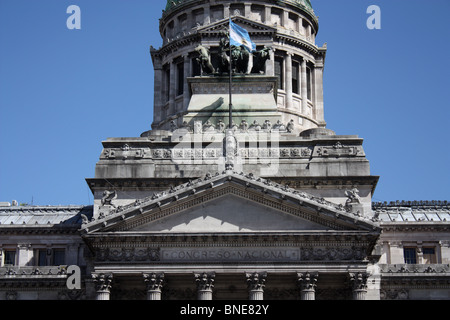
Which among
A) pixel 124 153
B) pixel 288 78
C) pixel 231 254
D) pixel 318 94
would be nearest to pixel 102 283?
pixel 231 254

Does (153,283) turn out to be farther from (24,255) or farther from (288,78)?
(288,78)

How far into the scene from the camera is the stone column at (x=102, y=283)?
62812 mm

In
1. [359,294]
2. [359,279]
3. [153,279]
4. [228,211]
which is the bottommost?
[359,294]

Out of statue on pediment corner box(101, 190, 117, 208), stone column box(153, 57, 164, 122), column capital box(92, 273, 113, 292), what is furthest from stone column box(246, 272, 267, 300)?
stone column box(153, 57, 164, 122)

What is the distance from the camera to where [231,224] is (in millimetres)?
63844

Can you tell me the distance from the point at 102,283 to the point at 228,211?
967cm

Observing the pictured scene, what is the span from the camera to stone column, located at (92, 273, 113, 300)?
2473 inches

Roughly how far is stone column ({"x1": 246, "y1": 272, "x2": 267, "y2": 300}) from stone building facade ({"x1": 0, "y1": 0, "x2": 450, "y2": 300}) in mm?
72

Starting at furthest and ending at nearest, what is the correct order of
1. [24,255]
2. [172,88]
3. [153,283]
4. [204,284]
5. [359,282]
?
[172,88], [24,255], [153,283], [204,284], [359,282]

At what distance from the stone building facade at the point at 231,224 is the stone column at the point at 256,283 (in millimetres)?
72

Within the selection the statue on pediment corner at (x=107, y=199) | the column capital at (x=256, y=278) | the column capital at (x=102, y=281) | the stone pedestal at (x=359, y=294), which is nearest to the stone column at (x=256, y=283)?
the column capital at (x=256, y=278)

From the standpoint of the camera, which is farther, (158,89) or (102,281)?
(158,89)
